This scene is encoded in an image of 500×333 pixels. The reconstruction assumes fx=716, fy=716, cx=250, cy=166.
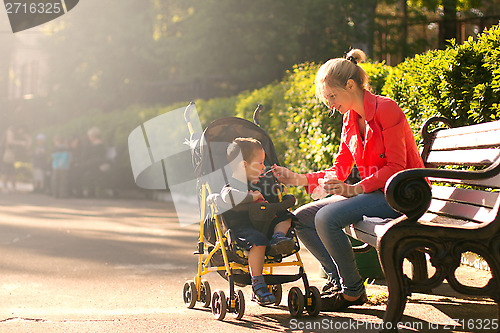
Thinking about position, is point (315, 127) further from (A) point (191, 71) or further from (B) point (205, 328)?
(A) point (191, 71)

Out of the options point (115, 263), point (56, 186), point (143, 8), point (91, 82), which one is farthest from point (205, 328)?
point (91, 82)

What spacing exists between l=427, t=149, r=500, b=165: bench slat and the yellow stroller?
1198 mm

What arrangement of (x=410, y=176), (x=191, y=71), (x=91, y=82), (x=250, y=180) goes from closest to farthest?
(x=410, y=176) → (x=250, y=180) → (x=191, y=71) → (x=91, y=82)

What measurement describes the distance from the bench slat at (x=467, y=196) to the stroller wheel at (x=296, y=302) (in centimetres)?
119

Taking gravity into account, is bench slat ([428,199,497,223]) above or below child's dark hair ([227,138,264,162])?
below

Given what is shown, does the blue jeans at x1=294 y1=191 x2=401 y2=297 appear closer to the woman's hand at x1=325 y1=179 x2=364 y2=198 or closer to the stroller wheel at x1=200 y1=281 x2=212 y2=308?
the woman's hand at x1=325 y1=179 x2=364 y2=198

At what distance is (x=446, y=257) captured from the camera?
3854mm

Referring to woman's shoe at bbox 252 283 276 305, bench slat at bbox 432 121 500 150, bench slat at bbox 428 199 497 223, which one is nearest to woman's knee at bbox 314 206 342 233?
woman's shoe at bbox 252 283 276 305

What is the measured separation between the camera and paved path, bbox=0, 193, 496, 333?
4.84 meters

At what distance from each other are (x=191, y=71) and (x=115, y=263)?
17.4 meters

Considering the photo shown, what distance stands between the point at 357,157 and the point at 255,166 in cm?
90

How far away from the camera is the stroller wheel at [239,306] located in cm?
501

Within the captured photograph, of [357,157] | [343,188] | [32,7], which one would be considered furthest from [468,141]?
[32,7]

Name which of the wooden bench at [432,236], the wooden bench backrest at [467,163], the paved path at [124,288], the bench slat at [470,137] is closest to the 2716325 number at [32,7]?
the paved path at [124,288]
